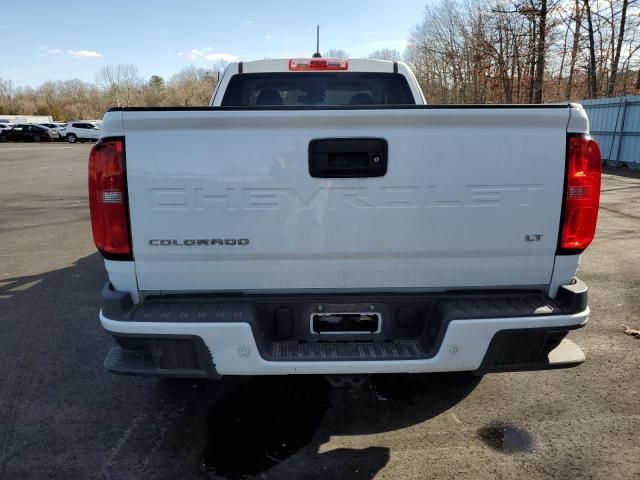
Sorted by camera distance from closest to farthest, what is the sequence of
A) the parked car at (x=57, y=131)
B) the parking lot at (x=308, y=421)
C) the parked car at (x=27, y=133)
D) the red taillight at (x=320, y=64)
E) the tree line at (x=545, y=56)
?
the parking lot at (x=308, y=421) → the red taillight at (x=320, y=64) → the tree line at (x=545, y=56) → the parked car at (x=27, y=133) → the parked car at (x=57, y=131)

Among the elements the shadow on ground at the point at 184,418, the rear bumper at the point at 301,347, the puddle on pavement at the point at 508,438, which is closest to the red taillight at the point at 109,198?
the rear bumper at the point at 301,347

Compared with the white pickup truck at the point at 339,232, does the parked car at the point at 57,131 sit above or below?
below

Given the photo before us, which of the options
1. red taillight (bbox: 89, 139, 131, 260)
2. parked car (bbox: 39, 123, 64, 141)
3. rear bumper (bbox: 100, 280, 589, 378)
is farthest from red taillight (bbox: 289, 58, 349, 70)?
parked car (bbox: 39, 123, 64, 141)

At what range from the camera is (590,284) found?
5754 millimetres

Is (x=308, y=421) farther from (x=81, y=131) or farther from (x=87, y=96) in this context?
(x=87, y=96)

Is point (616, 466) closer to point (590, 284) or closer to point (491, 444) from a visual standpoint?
point (491, 444)

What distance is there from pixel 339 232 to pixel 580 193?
1.20m

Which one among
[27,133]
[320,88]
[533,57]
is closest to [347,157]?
[320,88]

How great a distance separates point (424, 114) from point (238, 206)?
997 millimetres

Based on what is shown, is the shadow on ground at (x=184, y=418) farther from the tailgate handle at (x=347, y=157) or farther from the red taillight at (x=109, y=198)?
the tailgate handle at (x=347, y=157)

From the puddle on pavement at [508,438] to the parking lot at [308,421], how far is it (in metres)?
0.01

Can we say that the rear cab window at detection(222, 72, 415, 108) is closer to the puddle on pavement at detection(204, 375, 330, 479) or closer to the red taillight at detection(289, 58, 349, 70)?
the red taillight at detection(289, 58, 349, 70)

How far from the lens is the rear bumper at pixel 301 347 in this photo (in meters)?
2.41

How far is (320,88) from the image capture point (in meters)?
4.72
